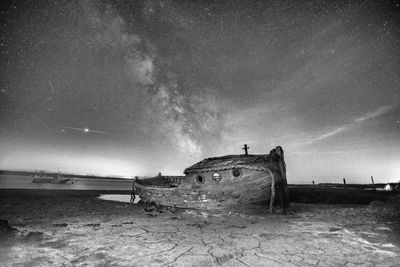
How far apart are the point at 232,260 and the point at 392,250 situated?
10.7 feet

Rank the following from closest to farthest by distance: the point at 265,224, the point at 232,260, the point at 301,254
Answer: the point at 232,260 → the point at 301,254 → the point at 265,224

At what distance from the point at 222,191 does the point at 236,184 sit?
0.75 metres

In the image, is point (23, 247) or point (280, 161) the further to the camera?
point (280, 161)

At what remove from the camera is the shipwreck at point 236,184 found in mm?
8297

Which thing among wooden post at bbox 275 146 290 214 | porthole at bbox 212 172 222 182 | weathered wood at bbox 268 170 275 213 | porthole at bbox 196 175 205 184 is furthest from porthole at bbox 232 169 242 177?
wooden post at bbox 275 146 290 214

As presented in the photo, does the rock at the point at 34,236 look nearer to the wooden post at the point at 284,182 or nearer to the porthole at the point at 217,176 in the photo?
the porthole at the point at 217,176

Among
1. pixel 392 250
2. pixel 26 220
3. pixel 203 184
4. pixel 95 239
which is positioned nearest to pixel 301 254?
pixel 392 250

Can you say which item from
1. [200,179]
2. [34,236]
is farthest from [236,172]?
[34,236]

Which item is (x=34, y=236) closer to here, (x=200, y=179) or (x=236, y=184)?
(x=200, y=179)

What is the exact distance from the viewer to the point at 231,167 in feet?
28.6

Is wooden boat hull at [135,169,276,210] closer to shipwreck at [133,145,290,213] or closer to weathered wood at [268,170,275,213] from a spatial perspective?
shipwreck at [133,145,290,213]

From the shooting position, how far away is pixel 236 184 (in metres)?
8.61

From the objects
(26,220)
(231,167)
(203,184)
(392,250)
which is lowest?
(26,220)

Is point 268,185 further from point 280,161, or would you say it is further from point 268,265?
point 268,265
